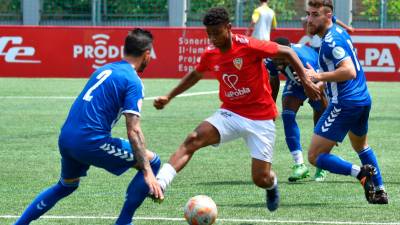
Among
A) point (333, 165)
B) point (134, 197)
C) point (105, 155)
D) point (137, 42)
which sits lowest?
point (333, 165)

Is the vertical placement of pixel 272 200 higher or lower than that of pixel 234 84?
lower

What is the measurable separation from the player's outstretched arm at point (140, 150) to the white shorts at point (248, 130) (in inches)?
63.4

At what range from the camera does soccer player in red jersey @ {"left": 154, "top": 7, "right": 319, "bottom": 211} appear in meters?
9.30

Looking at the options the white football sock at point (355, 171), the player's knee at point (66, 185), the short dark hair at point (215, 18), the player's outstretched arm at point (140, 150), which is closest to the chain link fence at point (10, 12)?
the white football sock at point (355, 171)

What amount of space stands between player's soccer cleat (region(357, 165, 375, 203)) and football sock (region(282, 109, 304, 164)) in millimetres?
2164

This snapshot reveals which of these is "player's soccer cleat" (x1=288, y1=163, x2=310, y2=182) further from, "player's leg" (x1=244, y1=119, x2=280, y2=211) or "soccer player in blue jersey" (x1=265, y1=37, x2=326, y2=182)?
"player's leg" (x1=244, y1=119, x2=280, y2=211)

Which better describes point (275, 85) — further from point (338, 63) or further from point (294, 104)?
point (338, 63)

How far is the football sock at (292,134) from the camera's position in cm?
1212

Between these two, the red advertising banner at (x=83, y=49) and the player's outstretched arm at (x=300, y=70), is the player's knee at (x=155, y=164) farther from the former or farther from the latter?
the red advertising banner at (x=83, y=49)

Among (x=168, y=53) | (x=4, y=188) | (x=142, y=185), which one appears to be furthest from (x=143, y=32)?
(x=168, y=53)

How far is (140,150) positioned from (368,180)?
2822mm

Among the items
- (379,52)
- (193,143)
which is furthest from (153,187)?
(379,52)

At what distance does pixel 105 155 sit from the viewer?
8062 mm

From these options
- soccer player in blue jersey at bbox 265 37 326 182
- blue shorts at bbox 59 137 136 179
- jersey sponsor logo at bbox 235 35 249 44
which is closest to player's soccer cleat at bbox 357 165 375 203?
jersey sponsor logo at bbox 235 35 249 44
